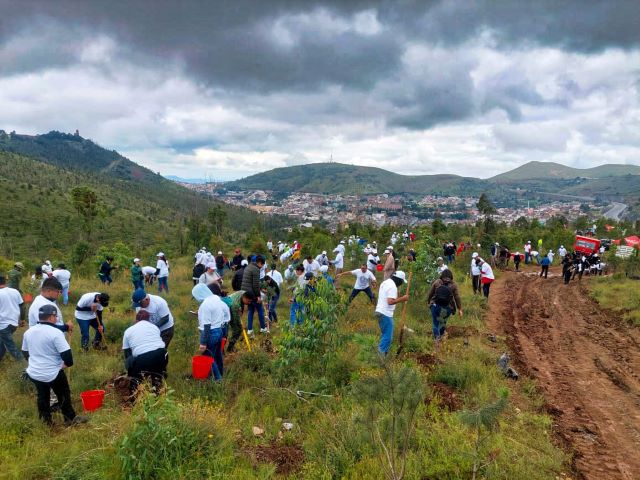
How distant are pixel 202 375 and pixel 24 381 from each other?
2802mm

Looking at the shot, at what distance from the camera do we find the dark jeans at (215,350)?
20.0 ft

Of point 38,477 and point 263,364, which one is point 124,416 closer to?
point 38,477

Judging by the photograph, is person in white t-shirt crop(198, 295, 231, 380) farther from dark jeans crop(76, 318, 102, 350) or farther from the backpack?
the backpack

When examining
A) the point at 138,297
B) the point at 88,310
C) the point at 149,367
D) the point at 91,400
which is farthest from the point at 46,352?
the point at 88,310

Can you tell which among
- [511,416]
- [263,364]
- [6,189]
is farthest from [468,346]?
[6,189]

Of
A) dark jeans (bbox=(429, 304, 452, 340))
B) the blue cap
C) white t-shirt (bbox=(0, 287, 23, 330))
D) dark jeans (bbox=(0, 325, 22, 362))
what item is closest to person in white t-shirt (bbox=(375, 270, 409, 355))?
dark jeans (bbox=(429, 304, 452, 340))

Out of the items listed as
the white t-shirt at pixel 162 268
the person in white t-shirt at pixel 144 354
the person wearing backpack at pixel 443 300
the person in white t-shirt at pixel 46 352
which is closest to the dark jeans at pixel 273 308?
the person wearing backpack at pixel 443 300

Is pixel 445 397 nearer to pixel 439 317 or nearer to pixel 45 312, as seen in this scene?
pixel 439 317

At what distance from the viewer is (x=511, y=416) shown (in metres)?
5.54

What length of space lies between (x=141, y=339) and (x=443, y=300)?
5.76 meters

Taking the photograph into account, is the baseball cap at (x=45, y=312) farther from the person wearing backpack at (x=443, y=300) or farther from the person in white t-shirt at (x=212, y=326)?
the person wearing backpack at (x=443, y=300)

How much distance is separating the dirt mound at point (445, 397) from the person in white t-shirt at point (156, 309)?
4.25 m

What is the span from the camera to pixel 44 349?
473 centimetres

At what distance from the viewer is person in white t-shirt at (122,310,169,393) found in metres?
5.34
